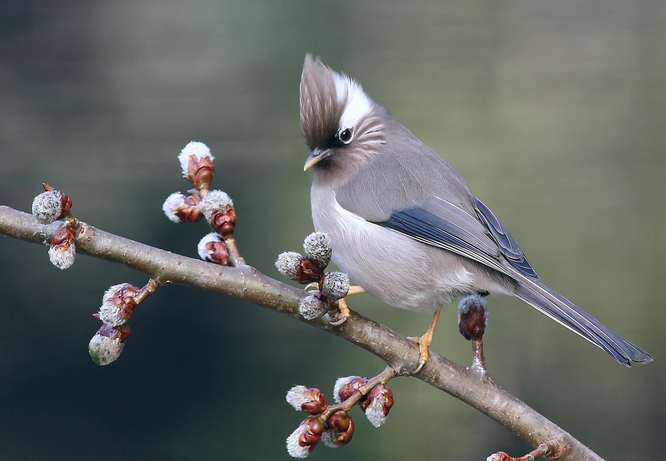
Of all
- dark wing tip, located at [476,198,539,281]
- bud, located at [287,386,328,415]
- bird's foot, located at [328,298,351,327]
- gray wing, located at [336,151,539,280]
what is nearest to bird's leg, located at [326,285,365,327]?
bird's foot, located at [328,298,351,327]

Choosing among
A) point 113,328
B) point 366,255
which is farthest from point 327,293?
point 366,255

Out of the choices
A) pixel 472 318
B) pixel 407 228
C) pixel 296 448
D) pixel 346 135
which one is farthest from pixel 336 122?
pixel 296 448

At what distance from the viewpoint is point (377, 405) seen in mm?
949

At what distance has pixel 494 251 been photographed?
1280mm

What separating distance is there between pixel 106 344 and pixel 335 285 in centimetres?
33

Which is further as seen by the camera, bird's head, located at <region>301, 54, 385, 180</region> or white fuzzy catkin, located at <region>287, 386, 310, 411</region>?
bird's head, located at <region>301, 54, 385, 180</region>

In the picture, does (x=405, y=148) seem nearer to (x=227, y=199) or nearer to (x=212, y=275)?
(x=227, y=199)

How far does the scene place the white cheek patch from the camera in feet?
4.52

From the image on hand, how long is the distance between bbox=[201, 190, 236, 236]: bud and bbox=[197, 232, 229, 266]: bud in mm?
23

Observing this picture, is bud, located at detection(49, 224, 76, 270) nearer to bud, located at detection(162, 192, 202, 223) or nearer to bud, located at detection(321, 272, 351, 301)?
bud, located at detection(162, 192, 202, 223)

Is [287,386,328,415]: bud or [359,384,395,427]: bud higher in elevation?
[359,384,395,427]: bud

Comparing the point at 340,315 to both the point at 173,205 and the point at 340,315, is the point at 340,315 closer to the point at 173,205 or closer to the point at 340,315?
the point at 340,315

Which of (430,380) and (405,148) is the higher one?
(405,148)

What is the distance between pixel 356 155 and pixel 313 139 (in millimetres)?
106
